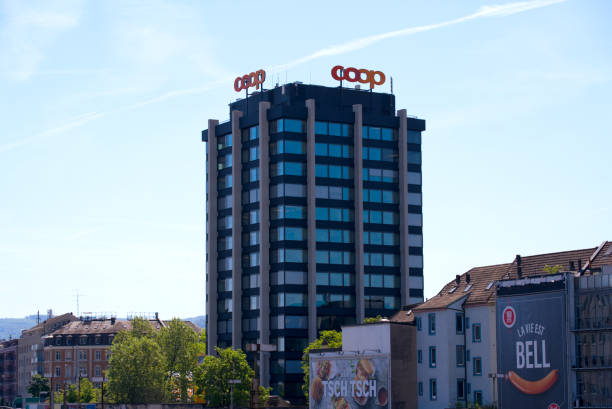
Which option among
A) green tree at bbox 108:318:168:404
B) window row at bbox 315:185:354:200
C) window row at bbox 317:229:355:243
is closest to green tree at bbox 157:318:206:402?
green tree at bbox 108:318:168:404

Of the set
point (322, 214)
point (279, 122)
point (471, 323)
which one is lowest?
point (471, 323)

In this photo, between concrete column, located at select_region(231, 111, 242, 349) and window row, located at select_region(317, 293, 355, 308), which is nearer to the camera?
window row, located at select_region(317, 293, 355, 308)

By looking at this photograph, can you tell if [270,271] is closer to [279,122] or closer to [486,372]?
[279,122]

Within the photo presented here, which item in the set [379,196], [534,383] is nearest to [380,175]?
[379,196]

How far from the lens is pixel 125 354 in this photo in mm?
157000

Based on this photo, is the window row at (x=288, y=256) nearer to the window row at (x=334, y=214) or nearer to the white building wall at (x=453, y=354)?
the window row at (x=334, y=214)

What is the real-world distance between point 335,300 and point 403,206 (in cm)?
2205

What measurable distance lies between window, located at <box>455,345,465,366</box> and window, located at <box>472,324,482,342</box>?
2121 mm

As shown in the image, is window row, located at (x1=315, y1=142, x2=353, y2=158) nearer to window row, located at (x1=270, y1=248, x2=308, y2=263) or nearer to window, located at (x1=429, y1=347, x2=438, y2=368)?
window row, located at (x1=270, y1=248, x2=308, y2=263)

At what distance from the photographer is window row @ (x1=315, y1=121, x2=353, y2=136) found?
550ft

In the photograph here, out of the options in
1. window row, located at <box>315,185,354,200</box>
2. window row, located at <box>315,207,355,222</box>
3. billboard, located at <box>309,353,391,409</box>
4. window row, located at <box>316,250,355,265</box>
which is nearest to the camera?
billboard, located at <box>309,353,391,409</box>

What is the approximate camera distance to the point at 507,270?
11375 cm

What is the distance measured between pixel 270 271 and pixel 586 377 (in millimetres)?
78331

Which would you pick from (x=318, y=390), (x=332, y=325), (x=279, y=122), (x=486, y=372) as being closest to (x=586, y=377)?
(x=486, y=372)
